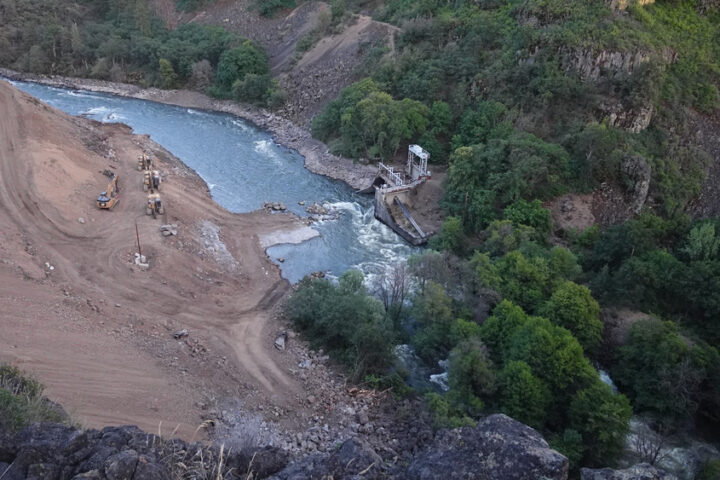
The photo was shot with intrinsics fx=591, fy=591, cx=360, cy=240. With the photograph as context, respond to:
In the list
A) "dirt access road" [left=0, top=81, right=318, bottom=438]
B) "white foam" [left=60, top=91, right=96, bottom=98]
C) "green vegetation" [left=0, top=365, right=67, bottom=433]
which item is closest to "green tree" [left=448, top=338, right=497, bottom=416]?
"dirt access road" [left=0, top=81, right=318, bottom=438]

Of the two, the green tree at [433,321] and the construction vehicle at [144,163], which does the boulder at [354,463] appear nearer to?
the green tree at [433,321]

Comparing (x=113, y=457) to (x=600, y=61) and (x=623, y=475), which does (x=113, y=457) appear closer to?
(x=623, y=475)

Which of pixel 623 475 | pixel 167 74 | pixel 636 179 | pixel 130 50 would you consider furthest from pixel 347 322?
pixel 130 50

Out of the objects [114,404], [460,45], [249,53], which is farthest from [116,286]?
[249,53]

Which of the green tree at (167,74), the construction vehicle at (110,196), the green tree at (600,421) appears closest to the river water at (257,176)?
the green tree at (167,74)

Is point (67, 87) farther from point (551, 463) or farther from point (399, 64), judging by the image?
point (551, 463)
